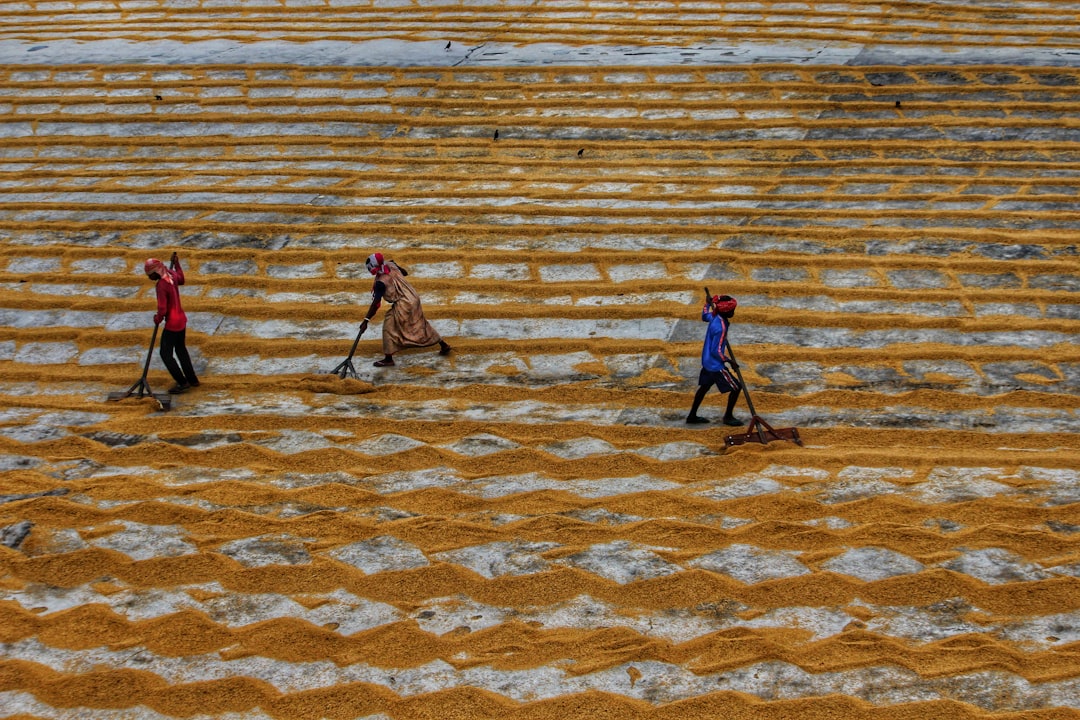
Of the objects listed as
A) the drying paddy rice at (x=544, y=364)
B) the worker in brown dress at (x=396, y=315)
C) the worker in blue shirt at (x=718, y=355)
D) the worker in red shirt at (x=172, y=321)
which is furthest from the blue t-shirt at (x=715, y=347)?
the worker in red shirt at (x=172, y=321)

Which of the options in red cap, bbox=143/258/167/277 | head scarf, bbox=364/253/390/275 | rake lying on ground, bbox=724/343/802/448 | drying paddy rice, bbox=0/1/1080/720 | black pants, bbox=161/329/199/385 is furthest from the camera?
head scarf, bbox=364/253/390/275

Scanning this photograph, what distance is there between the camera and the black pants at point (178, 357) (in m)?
8.12

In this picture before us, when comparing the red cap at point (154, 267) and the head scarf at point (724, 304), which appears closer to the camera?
the head scarf at point (724, 304)

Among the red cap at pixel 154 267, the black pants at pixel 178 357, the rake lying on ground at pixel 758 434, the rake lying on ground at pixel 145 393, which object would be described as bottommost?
the rake lying on ground at pixel 758 434

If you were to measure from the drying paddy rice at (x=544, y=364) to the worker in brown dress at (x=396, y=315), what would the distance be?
210 mm

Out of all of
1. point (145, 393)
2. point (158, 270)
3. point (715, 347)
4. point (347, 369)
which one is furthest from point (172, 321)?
point (715, 347)

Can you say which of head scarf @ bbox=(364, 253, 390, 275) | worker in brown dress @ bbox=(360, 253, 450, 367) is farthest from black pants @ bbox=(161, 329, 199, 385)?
head scarf @ bbox=(364, 253, 390, 275)

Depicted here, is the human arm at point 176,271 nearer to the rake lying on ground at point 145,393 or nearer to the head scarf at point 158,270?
the head scarf at point 158,270

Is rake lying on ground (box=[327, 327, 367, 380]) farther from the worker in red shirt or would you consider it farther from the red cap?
the red cap

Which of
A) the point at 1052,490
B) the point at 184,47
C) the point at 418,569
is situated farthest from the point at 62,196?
the point at 1052,490

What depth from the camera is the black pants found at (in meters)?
8.12

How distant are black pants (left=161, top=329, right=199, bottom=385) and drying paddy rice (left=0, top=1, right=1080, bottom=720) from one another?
16 cm

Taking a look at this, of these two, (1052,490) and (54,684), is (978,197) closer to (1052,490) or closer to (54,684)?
(1052,490)

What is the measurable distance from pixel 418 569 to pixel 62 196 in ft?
25.2
